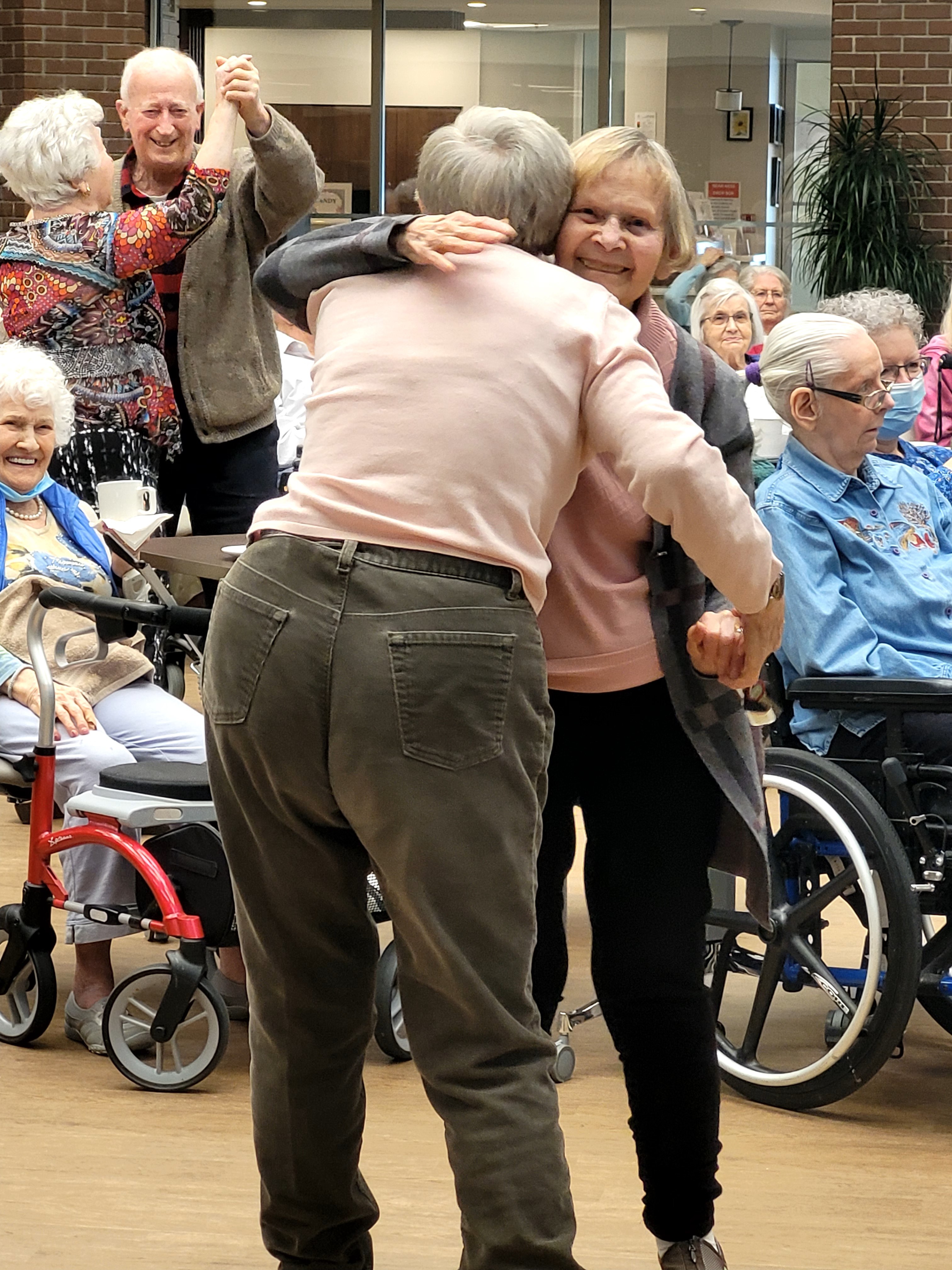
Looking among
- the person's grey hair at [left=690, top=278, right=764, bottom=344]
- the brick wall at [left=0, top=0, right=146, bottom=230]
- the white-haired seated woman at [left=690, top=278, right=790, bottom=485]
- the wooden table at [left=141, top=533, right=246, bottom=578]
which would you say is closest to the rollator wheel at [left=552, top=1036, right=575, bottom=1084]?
the wooden table at [left=141, top=533, right=246, bottom=578]

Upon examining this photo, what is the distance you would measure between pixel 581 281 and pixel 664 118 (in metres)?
8.50

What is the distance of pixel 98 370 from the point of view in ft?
12.4

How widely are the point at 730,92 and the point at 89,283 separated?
6.76 metres

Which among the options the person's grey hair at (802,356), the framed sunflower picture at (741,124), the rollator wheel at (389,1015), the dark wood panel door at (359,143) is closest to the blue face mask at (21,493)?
the rollator wheel at (389,1015)

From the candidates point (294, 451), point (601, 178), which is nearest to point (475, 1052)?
point (601, 178)

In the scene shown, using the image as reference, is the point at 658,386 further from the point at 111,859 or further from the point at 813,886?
the point at 111,859

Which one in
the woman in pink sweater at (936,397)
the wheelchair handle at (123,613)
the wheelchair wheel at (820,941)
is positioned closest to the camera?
the wheelchair handle at (123,613)

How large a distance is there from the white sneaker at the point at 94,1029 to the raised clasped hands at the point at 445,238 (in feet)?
5.58

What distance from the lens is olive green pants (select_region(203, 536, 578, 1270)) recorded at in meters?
1.59

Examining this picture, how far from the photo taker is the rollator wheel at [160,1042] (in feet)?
9.31

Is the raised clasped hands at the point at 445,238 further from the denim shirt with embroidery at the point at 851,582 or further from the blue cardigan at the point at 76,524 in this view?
the blue cardigan at the point at 76,524

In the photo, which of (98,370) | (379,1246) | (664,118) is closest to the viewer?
(379,1246)

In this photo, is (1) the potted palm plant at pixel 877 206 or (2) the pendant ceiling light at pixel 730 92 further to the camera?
(2) the pendant ceiling light at pixel 730 92

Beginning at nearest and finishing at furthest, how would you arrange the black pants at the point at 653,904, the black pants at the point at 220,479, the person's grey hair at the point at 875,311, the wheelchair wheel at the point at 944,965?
the black pants at the point at 653,904
the wheelchair wheel at the point at 944,965
the person's grey hair at the point at 875,311
the black pants at the point at 220,479
